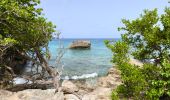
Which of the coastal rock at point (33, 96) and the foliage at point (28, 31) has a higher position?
the foliage at point (28, 31)

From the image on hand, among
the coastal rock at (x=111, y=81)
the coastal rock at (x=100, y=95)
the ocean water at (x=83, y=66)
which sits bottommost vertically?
the ocean water at (x=83, y=66)

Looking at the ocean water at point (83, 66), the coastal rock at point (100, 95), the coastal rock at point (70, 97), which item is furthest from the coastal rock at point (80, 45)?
the coastal rock at point (100, 95)

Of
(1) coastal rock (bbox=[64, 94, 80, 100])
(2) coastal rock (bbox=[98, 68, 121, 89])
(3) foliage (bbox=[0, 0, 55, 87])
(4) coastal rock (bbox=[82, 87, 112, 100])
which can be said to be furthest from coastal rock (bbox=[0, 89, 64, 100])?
(2) coastal rock (bbox=[98, 68, 121, 89])

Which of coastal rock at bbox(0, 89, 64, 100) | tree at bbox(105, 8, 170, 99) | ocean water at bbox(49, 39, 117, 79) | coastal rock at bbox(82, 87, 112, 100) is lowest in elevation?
ocean water at bbox(49, 39, 117, 79)

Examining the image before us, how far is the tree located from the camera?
56.7 ft

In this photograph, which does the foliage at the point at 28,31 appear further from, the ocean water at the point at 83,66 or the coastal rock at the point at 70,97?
the coastal rock at the point at 70,97

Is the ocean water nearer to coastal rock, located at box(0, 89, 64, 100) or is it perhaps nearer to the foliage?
the foliage

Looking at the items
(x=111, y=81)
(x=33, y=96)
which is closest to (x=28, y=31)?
(x=33, y=96)

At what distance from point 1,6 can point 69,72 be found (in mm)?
25281

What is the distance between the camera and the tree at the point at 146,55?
17297 millimetres

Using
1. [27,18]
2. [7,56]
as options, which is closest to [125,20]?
[27,18]

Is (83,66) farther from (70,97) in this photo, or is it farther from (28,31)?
(70,97)

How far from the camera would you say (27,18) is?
84.1 feet

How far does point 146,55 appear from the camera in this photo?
19.2m
